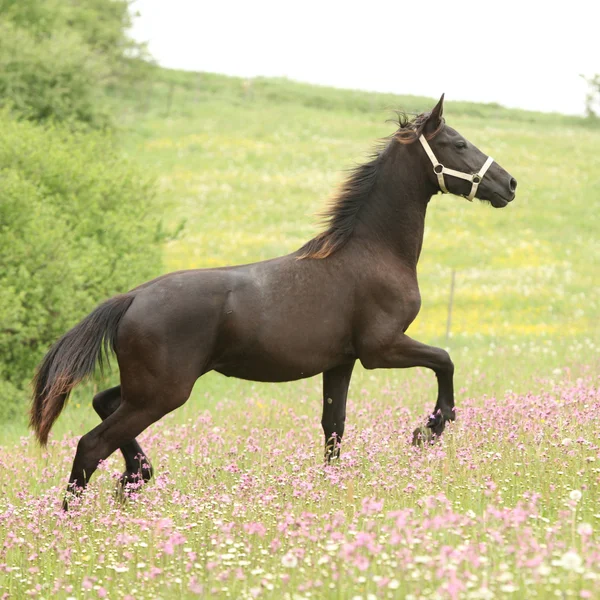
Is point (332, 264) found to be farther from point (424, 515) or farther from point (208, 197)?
point (208, 197)

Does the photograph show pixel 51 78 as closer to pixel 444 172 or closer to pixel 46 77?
pixel 46 77

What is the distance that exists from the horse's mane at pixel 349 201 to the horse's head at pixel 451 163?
1.5 inches

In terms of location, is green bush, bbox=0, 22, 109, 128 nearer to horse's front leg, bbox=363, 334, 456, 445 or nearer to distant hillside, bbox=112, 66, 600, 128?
horse's front leg, bbox=363, 334, 456, 445

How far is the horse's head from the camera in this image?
24.3 ft

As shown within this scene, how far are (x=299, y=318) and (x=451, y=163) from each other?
6.03 feet

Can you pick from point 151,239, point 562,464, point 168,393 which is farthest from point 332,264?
point 151,239

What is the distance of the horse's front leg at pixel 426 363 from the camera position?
23.6 feet

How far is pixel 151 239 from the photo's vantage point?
708 inches

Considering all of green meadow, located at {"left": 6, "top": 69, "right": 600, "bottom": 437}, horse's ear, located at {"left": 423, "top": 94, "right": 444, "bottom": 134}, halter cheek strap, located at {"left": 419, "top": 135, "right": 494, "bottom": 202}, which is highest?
horse's ear, located at {"left": 423, "top": 94, "right": 444, "bottom": 134}

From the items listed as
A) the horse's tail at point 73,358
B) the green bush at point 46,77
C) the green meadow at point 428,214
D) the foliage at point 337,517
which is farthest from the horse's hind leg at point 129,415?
the green bush at point 46,77

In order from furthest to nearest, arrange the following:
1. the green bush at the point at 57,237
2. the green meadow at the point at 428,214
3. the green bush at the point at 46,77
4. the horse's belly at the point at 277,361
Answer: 1. the green bush at the point at 46,77
2. the green meadow at the point at 428,214
3. the green bush at the point at 57,237
4. the horse's belly at the point at 277,361

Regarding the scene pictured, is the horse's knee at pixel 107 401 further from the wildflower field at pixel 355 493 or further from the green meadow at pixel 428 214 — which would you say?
the green meadow at pixel 428 214

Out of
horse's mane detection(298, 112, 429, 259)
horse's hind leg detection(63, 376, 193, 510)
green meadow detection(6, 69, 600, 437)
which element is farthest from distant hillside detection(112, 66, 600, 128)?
horse's hind leg detection(63, 376, 193, 510)

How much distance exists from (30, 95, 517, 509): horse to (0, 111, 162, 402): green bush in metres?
7.04
